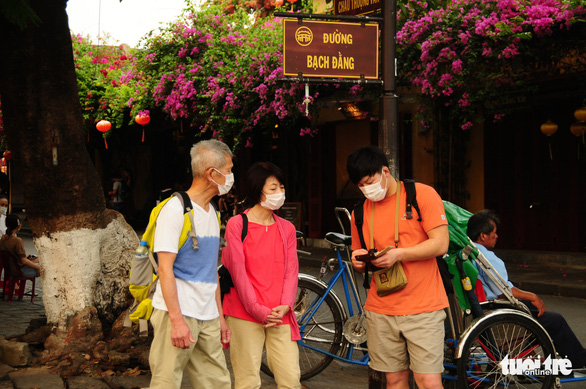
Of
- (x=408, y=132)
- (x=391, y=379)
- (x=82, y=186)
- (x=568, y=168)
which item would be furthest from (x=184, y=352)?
(x=408, y=132)

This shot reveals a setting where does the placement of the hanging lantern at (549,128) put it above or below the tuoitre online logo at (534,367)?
above

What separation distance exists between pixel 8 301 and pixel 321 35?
248 inches

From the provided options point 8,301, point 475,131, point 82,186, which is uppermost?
point 475,131

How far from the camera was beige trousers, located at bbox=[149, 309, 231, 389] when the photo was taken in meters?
3.46

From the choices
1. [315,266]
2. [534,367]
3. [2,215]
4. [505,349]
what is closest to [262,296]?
[505,349]

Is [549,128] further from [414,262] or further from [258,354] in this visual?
[258,354]

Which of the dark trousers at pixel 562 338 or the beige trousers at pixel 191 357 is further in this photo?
the dark trousers at pixel 562 338

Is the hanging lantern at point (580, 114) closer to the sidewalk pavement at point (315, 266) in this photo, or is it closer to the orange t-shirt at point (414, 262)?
the sidewalk pavement at point (315, 266)

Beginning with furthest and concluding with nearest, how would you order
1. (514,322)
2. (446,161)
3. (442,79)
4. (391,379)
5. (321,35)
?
(446,161)
(442,79)
(321,35)
(514,322)
(391,379)

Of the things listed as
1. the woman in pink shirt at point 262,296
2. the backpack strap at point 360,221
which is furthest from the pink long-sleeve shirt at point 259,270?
the backpack strap at point 360,221

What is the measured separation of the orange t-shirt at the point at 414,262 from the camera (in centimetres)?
364

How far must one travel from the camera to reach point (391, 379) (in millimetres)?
3771

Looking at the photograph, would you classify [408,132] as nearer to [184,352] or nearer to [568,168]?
[568,168]

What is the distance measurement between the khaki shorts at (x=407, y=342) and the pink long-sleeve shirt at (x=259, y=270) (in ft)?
1.58
